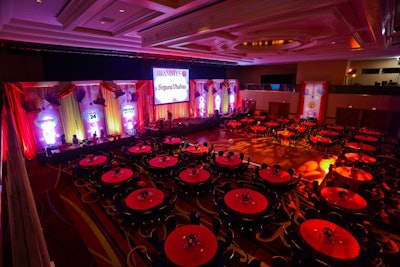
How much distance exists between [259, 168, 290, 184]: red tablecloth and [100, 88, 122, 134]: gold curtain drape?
31.9 ft

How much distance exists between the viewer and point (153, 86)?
1421 cm

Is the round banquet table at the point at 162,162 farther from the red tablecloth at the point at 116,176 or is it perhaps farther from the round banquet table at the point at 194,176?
the red tablecloth at the point at 116,176

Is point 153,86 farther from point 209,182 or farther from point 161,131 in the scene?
point 209,182

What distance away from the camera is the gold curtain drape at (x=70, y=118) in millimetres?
10875

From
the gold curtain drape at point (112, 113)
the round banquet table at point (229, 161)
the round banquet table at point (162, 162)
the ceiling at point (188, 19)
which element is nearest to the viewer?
the ceiling at point (188, 19)

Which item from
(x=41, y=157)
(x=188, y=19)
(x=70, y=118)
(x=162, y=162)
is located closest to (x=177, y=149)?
(x=162, y=162)

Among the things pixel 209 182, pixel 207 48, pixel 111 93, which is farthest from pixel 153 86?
pixel 209 182

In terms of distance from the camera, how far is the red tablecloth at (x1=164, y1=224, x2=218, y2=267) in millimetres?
3691

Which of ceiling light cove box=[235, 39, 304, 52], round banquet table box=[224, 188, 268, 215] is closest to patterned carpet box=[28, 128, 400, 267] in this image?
round banquet table box=[224, 188, 268, 215]

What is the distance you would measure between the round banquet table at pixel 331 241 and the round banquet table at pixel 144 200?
3.51 meters

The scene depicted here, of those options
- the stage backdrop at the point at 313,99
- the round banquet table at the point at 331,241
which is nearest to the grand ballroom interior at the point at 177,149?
the round banquet table at the point at 331,241

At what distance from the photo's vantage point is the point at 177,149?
37.3ft

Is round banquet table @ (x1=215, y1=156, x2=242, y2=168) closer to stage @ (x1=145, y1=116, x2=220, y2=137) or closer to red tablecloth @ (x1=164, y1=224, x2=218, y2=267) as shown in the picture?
red tablecloth @ (x1=164, y1=224, x2=218, y2=267)

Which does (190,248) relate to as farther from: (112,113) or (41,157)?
(112,113)
